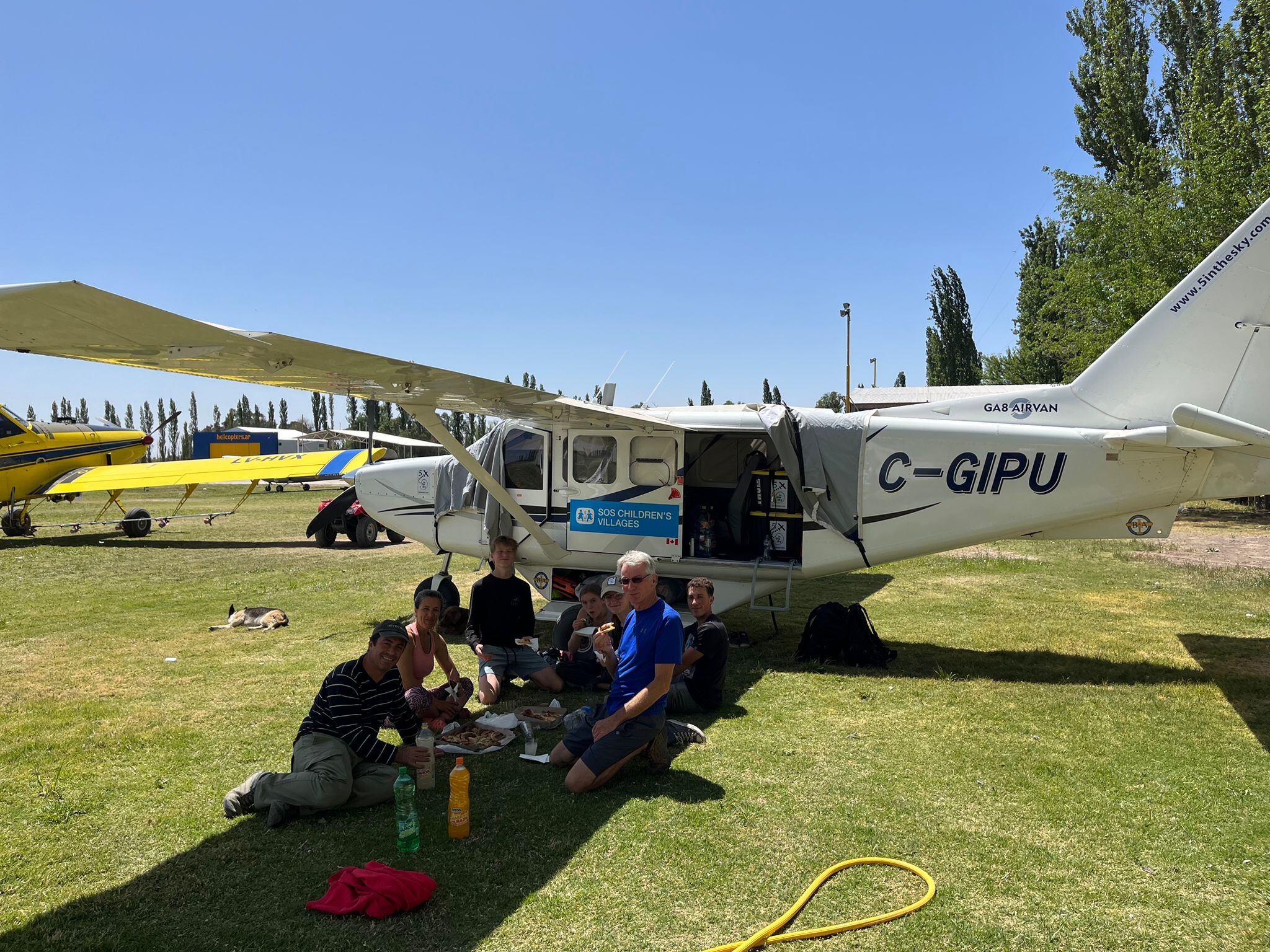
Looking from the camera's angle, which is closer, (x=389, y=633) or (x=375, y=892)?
(x=375, y=892)

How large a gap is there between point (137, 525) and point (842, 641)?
18.9 meters

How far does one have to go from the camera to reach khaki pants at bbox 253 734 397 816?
175 inches

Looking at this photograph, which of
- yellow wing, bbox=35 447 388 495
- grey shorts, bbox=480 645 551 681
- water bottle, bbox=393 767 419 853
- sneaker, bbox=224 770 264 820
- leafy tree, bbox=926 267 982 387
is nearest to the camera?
water bottle, bbox=393 767 419 853

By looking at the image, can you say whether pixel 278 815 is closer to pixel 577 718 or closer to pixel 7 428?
pixel 577 718

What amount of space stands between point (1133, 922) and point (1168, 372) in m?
5.85

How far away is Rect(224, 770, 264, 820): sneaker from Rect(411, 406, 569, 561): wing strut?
3242mm

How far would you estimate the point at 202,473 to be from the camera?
63.4 ft

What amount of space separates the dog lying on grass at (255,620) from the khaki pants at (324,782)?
5407 millimetres

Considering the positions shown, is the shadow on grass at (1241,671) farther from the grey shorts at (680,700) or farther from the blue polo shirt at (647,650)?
the blue polo shirt at (647,650)

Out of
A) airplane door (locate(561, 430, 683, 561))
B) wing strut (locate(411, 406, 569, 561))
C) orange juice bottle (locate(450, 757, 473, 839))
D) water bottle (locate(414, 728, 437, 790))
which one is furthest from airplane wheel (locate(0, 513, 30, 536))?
orange juice bottle (locate(450, 757, 473, 839))

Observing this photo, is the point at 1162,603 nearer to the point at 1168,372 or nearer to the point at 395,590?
the point at 1168,372

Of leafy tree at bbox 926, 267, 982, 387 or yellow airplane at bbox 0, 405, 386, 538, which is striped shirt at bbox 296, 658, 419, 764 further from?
leafy tree at bbox 926, 267, 982, 387

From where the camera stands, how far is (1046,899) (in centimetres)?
367

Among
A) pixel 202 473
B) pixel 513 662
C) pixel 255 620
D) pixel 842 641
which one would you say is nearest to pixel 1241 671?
pixel 842 641
